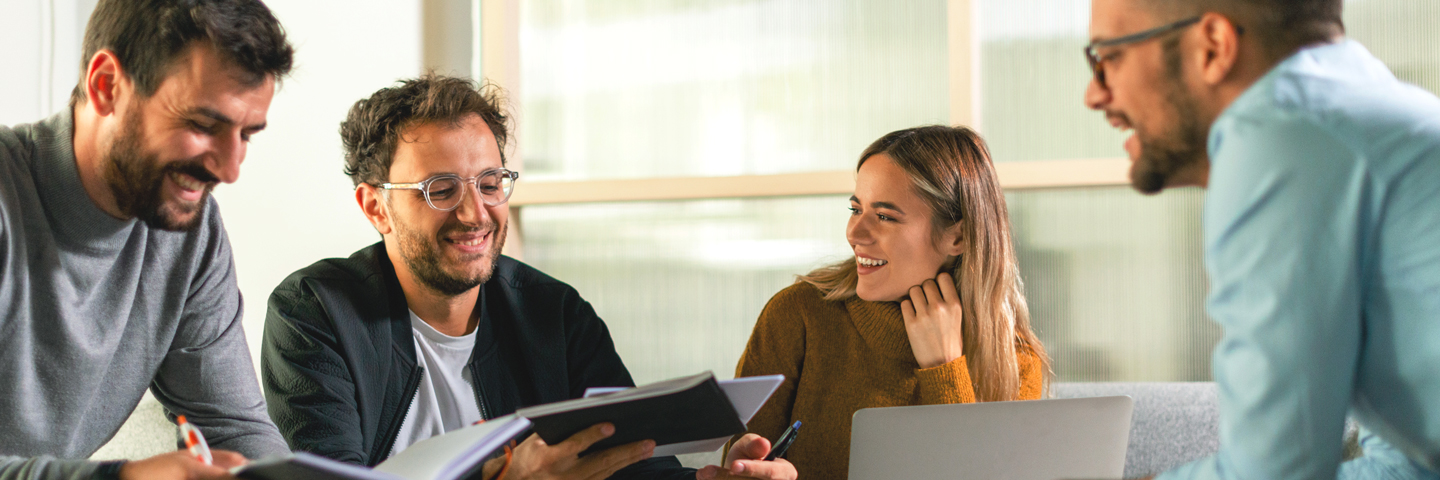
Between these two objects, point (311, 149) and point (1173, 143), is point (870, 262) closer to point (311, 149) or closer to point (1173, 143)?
point (1173, 143)

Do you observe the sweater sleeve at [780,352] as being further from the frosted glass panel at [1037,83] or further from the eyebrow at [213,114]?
the eyebrow at [213,114]

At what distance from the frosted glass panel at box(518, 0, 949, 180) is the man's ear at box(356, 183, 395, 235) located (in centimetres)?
112

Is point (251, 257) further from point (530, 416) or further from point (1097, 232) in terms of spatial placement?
point (1097, 232)

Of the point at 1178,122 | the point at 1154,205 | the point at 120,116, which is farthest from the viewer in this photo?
the point at 1154,205

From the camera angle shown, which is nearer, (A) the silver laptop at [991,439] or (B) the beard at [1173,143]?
(B) the beard at [1173,143]

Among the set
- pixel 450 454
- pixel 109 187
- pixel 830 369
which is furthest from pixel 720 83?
pixel 450 454

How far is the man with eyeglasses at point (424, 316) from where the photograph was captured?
154 cm

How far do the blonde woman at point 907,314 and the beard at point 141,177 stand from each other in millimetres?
1075

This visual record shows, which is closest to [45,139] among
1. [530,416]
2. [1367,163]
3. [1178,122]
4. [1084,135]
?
[530,416]

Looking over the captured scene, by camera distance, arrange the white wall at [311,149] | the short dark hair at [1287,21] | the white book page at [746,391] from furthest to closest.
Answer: the white wall at [311,149] → the white book page at [746,391] → the short dark hair at [1287,21]

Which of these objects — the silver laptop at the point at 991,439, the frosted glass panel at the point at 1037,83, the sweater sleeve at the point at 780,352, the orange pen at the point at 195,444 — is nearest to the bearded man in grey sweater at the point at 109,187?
the orange pen at the point at 195,444

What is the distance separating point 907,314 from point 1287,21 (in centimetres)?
103

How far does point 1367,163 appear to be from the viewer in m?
0.80

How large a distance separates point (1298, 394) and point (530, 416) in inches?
30.9
